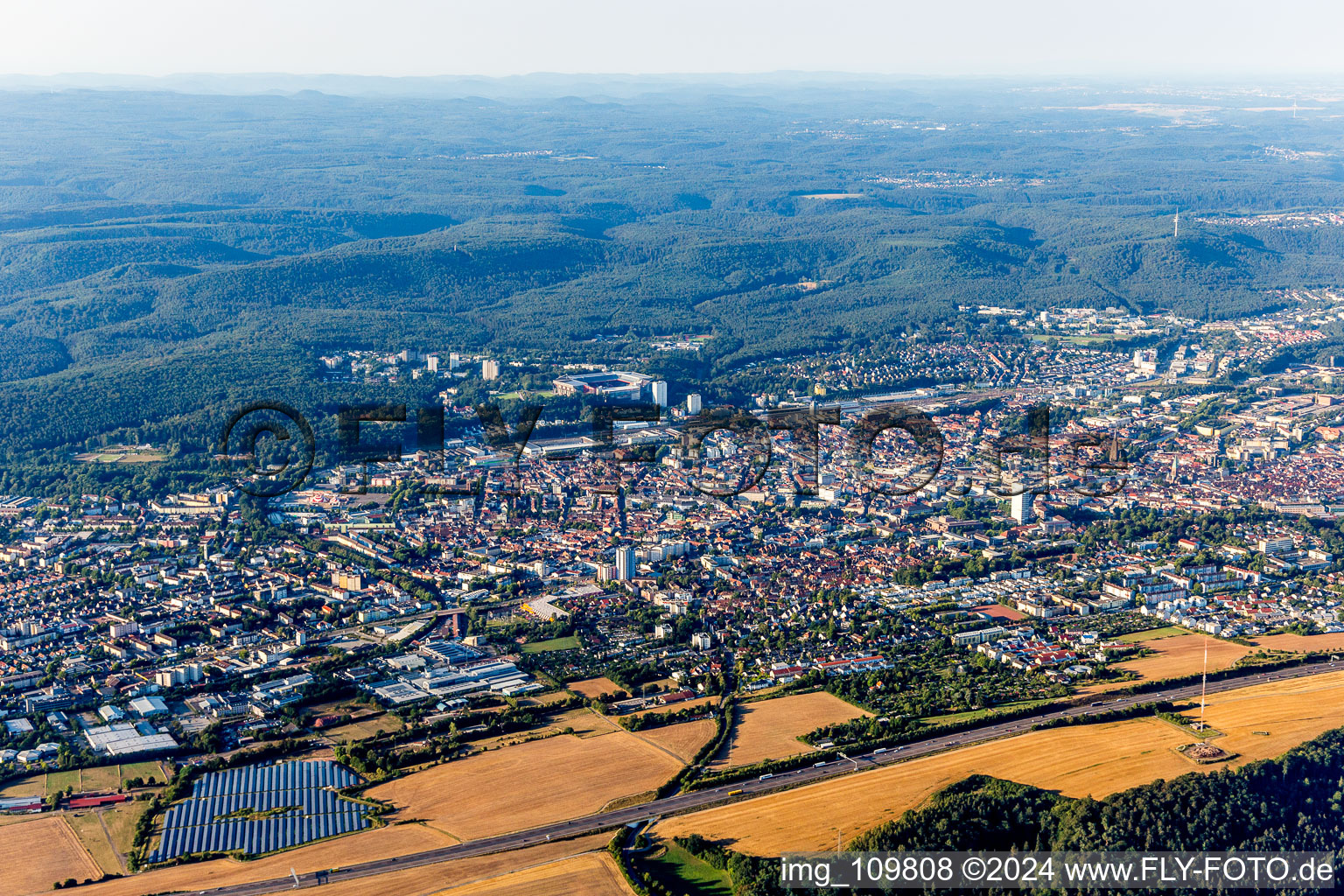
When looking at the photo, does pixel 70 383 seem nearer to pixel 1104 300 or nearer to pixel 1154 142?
pixel 1104 300

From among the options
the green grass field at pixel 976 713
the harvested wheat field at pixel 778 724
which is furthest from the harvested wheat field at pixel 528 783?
the green grass field at pixel 976 713

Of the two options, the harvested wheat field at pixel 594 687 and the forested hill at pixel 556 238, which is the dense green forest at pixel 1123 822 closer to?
the harvested wheat field at pixel 594 687

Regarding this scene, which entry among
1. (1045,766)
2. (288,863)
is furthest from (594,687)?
(1045,766)

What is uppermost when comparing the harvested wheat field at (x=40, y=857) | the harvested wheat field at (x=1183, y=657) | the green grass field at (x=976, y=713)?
the harvested wheat field at (x=40, y=857)

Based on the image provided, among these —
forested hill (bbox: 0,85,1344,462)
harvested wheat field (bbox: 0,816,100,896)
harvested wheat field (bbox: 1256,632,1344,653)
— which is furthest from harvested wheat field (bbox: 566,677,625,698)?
forested hill (bbox: 0,85,1344,462)

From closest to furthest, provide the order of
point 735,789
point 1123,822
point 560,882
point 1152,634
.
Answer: point 560,882
point 1123,822
point 735,789
point 1152,634

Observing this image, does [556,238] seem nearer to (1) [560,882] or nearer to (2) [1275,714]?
(2) [1275,714]
